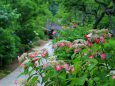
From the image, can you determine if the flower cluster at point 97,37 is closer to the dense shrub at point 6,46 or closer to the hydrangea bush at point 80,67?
the hydrangea bush at point 80,67

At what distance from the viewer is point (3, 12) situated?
19172 millimetres

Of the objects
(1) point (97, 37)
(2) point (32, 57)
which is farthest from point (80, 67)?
(2) point (32, 57)

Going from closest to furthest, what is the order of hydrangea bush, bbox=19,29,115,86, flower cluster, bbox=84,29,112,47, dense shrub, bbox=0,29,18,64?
1. hydrangea bush, bbox=19,29,115,86
2. flower cluster, bbox=84,29,112,47
3. dense shrub, bbox=0,29,18,64

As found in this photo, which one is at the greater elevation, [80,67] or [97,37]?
[97,37]

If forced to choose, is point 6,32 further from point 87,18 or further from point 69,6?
point 87,18

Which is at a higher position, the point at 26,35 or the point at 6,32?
the point at 6,32

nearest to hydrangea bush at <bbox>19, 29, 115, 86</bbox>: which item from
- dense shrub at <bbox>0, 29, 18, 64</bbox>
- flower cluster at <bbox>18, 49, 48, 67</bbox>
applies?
flower cluster at <bbox>18, 49, 48, 67</bbox>

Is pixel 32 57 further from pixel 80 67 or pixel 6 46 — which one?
pixel 6 46

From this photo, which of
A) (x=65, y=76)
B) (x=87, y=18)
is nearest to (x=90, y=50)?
(x=65, y=76)

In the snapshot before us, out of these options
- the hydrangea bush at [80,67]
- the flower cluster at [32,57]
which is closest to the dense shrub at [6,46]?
the flower cluster at [32,57]

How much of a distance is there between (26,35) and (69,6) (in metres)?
11.8

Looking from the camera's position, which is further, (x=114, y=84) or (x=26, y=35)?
(x=26, y=35)

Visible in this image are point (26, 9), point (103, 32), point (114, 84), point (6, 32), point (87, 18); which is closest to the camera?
point (114, 84)

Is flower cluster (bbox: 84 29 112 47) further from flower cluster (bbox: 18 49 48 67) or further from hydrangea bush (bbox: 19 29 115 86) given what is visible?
flower cluster (bbox: 18 49 48 67)
